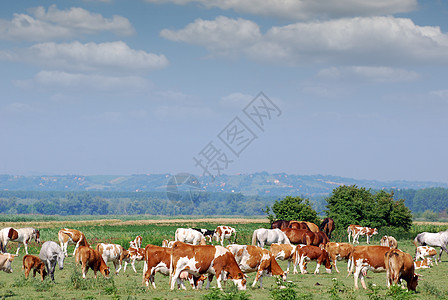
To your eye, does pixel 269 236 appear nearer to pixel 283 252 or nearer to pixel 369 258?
pixel 283 252

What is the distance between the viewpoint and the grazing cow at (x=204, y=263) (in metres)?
20.2

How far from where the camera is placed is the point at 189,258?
20281 mm

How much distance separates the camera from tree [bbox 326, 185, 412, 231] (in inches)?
2601

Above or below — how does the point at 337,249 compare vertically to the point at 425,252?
above

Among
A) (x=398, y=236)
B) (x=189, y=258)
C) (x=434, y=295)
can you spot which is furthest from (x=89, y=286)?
(x=398, y=236)

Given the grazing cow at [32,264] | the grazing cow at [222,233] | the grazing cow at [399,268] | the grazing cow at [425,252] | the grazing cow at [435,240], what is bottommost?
the grazing cow at [222,233]

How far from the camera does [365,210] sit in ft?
Answer: 219

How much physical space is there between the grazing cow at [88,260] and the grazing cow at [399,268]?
12.9 meters

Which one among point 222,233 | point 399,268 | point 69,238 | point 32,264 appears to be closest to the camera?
point 399,268

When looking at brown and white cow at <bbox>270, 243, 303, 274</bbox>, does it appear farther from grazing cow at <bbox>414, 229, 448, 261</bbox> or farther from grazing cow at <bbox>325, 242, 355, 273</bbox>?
grazing cow at <bbox>414, 229, 448, 261</bbox>

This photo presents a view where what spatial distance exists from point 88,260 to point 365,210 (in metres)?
48.6

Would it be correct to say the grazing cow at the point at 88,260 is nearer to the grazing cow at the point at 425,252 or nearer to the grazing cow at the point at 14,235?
the grazing cow at the point at 14,235

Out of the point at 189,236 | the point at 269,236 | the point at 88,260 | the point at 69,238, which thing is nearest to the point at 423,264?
the point at 269,236

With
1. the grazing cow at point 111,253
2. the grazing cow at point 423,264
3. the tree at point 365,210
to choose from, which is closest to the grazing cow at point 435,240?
the grazing cow at point 423,264
